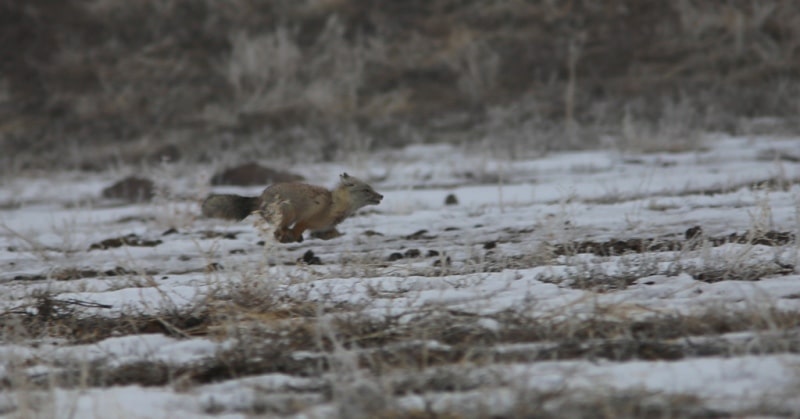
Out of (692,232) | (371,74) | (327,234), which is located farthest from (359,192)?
(371,74)

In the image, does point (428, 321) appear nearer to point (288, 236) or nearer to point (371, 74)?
point (288, 236)

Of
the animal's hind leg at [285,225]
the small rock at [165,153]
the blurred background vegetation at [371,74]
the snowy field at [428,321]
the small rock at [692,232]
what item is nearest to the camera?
the snowy field at [428,321]

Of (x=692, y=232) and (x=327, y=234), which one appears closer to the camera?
(x=692, y=232)

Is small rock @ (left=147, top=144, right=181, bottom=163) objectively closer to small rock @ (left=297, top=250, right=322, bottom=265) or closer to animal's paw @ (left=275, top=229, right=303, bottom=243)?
Result: animal's paw @ (left=275, top=229, right=303, bottom=243)

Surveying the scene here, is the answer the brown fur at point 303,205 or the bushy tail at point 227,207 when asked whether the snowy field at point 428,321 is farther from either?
the bushy tail at point 227,207

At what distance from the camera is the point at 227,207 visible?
6.05 metres

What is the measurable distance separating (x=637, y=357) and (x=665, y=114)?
961cm

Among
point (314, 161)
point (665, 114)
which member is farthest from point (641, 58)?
point (314, 161)

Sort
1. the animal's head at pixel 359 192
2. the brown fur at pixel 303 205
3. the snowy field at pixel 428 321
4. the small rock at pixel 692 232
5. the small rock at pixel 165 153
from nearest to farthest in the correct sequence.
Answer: the snowy field at pixel 428 321 < the small rock at pixel 692 232 < the brown fur at pixel 303 205 < the animal's head at pixel 359 192 < the small rock at pixel 165 153

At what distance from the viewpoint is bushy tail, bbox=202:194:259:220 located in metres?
6.04

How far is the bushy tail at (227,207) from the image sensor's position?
19.8ft

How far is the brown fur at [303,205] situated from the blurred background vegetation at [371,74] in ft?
16.1

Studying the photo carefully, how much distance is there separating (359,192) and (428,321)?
8.96ft

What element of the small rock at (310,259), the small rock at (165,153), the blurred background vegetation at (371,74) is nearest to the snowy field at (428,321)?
the small rock at (310,259)
